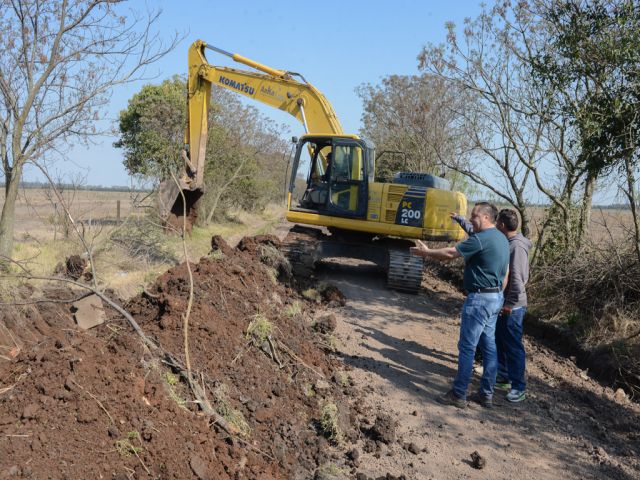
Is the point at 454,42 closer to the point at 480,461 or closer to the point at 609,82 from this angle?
the point at 609,82

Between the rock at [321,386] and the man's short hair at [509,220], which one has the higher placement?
the man's short hair at [509,220]

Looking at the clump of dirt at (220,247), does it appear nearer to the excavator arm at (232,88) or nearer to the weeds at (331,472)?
the excavator arm at (232,88)

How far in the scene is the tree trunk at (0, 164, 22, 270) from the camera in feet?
30.1

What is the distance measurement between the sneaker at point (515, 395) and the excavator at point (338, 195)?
16.0 ft

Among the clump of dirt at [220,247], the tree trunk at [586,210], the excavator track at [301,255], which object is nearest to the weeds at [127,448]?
the clump of dirt at [220,247]

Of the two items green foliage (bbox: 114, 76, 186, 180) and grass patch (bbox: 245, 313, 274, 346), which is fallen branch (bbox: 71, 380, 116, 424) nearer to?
grass patch (bbox: 245, 313, 274, 346)

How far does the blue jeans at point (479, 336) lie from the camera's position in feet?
18.3

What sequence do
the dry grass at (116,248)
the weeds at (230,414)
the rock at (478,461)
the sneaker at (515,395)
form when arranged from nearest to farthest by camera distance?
the weeds at (230,414), the rock at (478,461), the sneaker at (515,395), the dry grass at (116,248)

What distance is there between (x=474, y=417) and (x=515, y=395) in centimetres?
75

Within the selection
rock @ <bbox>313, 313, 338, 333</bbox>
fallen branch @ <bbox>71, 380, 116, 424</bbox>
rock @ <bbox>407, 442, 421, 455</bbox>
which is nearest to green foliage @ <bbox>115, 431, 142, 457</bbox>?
fallen branch @ <bbox>71, 380, 116, 424</bbox>

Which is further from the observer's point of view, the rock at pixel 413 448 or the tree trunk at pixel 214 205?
the tree trunk at pixel 214 205

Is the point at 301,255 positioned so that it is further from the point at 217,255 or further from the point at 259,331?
the point at 259,331

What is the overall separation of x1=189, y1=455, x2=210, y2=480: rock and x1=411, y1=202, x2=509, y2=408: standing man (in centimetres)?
283

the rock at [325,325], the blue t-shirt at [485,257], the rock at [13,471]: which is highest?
the blue t-shirt at [485,257]
